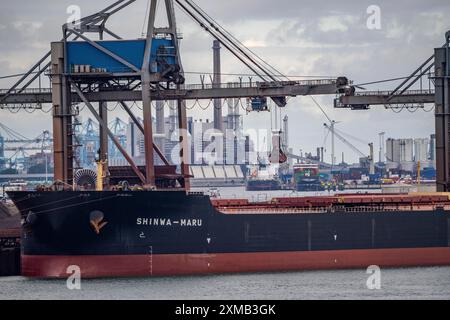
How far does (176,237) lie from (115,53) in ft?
31.8

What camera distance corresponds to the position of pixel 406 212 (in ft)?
196

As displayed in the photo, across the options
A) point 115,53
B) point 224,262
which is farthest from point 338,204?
point 115,53

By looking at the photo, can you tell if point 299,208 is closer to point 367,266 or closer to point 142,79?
point 367,266

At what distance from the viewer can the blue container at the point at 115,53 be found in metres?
59.2

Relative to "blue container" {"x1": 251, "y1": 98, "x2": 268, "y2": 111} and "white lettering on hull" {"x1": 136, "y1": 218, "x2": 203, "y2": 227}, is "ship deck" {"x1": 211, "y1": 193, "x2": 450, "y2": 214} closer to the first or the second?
"white lettering on hull" {"x1": 136, "y1": 218, "x2": 203, "y2": 227}

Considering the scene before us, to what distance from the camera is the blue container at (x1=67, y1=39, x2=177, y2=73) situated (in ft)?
194

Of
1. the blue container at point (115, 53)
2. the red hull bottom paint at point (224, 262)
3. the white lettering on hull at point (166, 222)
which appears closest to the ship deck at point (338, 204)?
the red hull bottom paint at point (224, 262)

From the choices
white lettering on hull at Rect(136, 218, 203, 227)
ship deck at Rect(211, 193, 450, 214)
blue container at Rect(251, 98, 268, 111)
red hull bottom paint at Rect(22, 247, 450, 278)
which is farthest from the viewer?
blue container at Rect(251, 98, 268, 111)

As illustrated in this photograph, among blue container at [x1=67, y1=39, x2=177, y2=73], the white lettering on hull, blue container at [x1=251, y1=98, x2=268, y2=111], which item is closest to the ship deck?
the white lettering on hull

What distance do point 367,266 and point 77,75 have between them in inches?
643

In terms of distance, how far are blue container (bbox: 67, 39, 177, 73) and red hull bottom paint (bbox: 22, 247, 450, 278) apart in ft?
31.3

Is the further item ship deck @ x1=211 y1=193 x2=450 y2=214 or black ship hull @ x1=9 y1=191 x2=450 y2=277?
ship deck @ x1=211 y1=193 x2=450 y2=214
